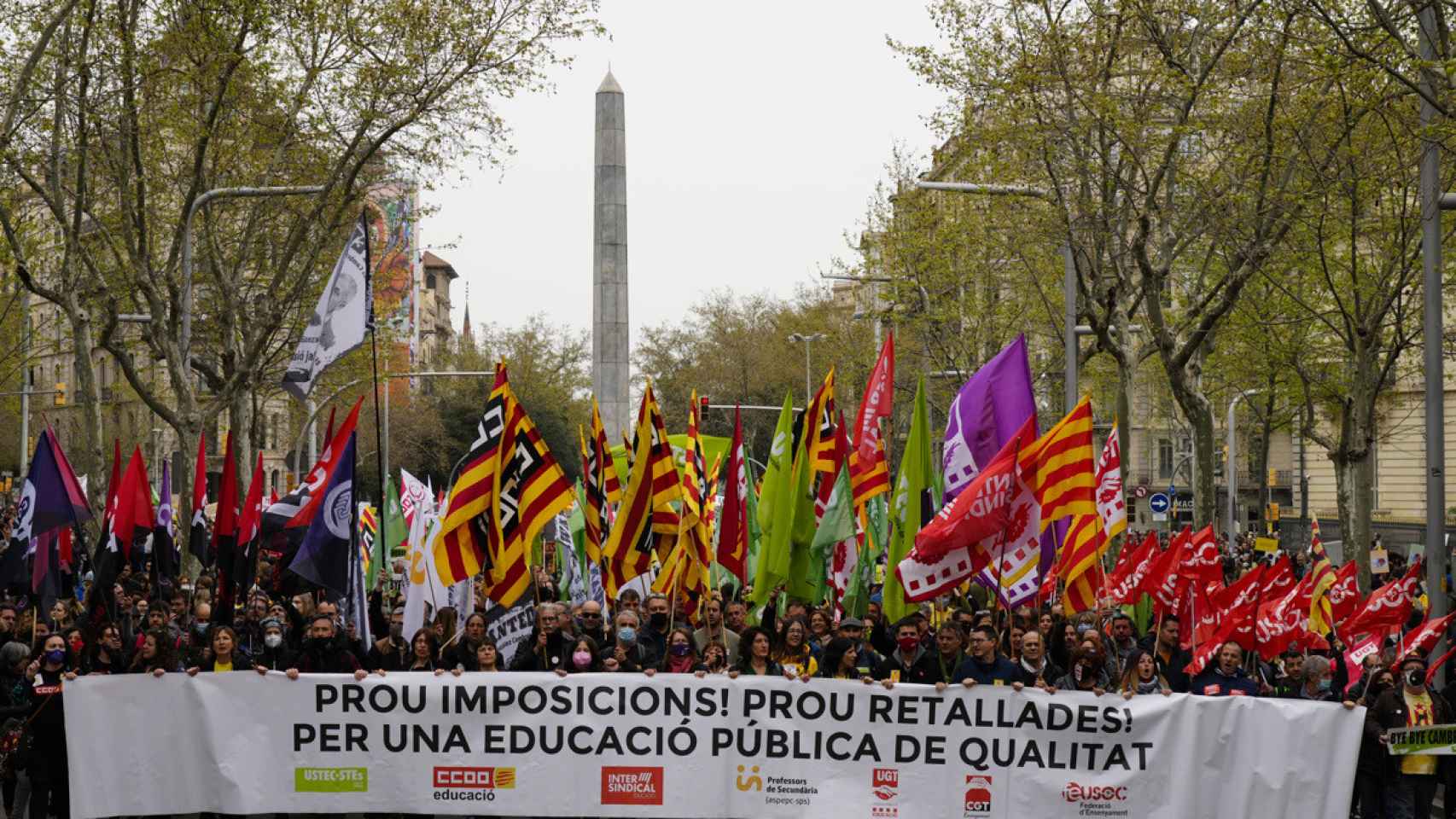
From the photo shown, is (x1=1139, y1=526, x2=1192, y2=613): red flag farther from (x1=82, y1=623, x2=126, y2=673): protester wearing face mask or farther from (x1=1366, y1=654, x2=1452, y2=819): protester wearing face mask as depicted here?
(x1=82, y1=623, x2=126, y2=673): protester wearing face mask

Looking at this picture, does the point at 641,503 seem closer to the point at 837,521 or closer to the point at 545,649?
the point at 837,521

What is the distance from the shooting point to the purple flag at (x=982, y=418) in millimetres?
14477

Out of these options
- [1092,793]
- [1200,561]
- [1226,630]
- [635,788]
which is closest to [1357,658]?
[1226,630]

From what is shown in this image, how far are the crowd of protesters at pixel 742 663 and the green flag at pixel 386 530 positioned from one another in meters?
6.10

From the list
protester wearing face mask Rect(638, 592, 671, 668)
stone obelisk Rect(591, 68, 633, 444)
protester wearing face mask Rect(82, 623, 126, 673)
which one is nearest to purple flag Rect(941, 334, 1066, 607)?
protester wearing face mask Rect(638, 592, 671, 668)

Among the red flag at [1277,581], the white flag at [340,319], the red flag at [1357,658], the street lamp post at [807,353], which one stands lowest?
the red flag at [1357,658]

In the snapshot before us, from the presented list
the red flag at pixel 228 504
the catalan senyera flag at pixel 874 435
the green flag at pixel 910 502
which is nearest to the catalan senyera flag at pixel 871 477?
the catalan senyera flag at pixel 874 435

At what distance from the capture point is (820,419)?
1596 cm

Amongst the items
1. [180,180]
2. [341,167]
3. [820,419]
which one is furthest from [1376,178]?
[180,180]

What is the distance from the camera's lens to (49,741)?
11430 mm

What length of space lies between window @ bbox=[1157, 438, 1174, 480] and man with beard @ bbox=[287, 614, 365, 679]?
2454 inches

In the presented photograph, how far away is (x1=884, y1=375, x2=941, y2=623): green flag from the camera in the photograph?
13484mm

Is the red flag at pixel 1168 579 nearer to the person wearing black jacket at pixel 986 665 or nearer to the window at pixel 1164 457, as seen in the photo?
the person wearing black jacket at pixel 986 665

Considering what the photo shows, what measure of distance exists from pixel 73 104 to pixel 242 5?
2.91m
